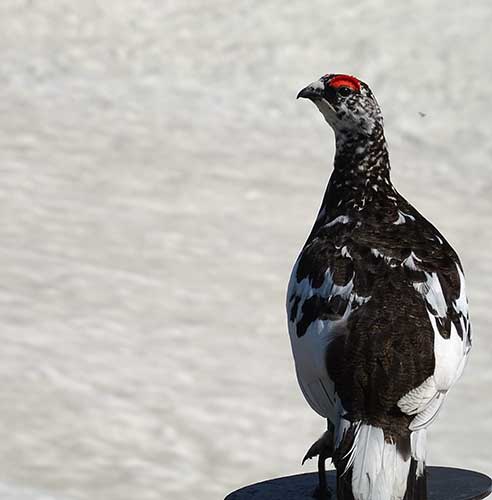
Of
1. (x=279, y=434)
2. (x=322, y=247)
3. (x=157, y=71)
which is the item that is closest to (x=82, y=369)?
(x=279, y=434)

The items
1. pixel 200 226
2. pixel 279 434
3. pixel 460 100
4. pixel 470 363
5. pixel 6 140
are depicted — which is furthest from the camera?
pixel 460 100

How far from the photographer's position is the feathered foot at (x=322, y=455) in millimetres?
4234

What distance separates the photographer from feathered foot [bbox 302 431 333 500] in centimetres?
423

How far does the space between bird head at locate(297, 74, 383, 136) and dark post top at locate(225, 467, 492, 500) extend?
133 cm

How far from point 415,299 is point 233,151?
9480 mm

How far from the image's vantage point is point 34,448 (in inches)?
302

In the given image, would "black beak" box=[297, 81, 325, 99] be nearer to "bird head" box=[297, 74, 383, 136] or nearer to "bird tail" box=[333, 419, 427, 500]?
"bird head" box=[297, 74, 383, 136]

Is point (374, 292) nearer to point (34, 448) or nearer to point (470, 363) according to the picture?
point (34, 448)

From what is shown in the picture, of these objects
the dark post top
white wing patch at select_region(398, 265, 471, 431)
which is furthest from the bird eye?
the dark post top

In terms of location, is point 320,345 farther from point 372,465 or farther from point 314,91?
point 314,91

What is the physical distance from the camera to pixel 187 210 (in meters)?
11.8

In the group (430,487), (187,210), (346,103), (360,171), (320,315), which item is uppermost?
(187,210)

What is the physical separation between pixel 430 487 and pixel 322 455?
514 millimetres

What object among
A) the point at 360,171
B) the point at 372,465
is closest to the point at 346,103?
the point at 360,171
